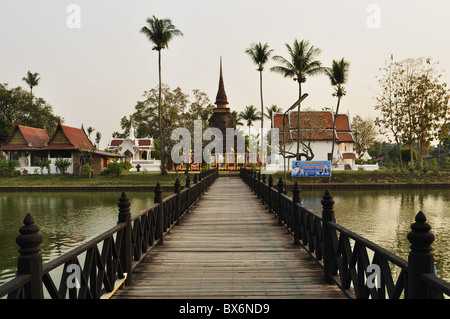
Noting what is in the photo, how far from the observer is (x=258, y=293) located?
452 cm

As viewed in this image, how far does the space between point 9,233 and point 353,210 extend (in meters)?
16.0

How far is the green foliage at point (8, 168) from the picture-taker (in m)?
37.4

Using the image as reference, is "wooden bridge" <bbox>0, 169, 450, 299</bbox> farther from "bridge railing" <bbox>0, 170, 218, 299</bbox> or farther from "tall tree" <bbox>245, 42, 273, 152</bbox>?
"tall tree" <bbox>245, 42, 273, 152</bbox>

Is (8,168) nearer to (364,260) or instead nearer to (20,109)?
(20,109)

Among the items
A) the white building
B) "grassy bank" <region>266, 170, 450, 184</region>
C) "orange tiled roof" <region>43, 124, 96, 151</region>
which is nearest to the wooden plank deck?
"grassy bank" <region>266, 170, 450, 184</region>

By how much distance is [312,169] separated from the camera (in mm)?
34438

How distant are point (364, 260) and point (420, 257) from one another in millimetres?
1129

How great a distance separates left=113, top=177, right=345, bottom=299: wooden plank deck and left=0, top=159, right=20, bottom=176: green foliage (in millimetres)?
35190

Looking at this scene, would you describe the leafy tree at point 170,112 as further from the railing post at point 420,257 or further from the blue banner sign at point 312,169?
the railing post at point 420,257

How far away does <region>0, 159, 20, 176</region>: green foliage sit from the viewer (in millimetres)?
37422

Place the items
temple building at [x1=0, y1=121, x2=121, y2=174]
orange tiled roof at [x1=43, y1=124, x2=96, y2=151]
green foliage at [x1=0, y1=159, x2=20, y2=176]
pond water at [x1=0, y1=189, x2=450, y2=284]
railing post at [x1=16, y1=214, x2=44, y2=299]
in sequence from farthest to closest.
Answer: orange tiled roof at [x1=43, y1=124, x2=96, y2=151] < temple building at [x1=0, y1=121, x2=121, y2=174] < green foliage at [x1=0, y1=159, x2=20, y2=176] < pond water at [x1=0, y1=189, x2=450, y2=284] < railing post at [x1=16, y1=214, x2=44, y2=299]

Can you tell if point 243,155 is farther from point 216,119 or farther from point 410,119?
point 410,119

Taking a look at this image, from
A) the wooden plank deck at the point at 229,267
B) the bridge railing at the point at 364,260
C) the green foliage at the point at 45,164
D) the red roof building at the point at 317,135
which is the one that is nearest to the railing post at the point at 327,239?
the bridge railing at the point at 364,260
